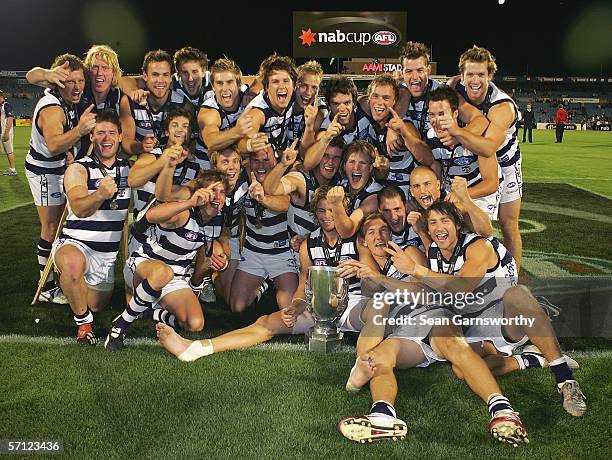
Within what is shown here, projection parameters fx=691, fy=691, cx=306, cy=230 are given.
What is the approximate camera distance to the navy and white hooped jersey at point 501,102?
4520 millimetres

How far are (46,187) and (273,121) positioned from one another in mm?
1669

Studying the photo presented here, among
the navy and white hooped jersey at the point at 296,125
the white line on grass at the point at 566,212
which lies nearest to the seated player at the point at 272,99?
the navy and white hooped jersey at the point at 296,125

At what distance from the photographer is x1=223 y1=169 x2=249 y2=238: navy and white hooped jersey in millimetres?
4453

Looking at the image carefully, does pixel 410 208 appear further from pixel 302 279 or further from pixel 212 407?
pixel 212 407

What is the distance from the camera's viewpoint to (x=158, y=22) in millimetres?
49875

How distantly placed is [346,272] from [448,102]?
1.24 metres

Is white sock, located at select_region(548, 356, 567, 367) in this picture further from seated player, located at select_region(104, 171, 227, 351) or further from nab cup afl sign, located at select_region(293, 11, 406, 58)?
nab cup afl sign, located at select_region(293, 11, 406, 58)

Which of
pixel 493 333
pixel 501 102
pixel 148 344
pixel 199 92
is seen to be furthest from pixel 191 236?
pixel 501 102

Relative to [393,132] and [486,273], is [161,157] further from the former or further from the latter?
[486,273]

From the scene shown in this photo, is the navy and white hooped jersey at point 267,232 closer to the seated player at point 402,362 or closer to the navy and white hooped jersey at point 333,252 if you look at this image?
the navy and white hooped jersey at point 333,252

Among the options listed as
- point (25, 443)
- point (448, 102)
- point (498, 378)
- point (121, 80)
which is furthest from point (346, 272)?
point (121, 80)

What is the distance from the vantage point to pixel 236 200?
177 inches

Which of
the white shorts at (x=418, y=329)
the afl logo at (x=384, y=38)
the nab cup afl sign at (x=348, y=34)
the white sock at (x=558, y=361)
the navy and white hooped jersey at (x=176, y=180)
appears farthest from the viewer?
the afl logo at (x=384, y=38)

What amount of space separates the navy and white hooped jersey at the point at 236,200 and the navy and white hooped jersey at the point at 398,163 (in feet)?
3.07
